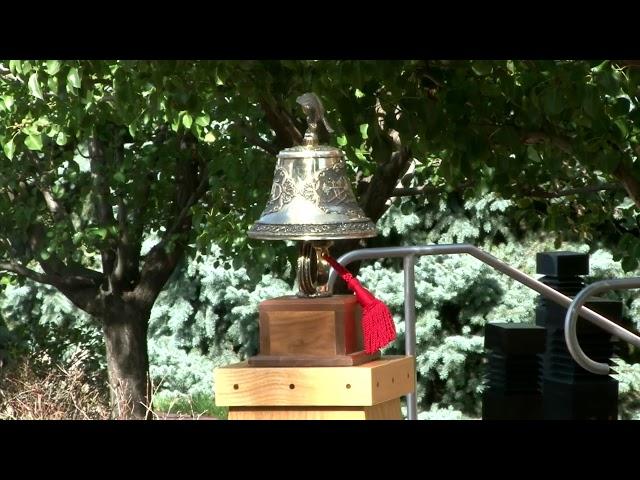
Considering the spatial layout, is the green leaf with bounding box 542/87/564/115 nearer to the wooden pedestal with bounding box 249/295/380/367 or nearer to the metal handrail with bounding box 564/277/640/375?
the metal handrail with bounding box 564/277/640/375

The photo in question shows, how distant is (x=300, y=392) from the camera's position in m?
2.64

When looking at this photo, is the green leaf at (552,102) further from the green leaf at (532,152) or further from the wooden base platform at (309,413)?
the wooden base platform at (309,413)

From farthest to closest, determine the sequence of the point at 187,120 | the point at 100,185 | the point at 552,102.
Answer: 1. the point at 100,185
2. the point at 187,120
3. the point at 552,102

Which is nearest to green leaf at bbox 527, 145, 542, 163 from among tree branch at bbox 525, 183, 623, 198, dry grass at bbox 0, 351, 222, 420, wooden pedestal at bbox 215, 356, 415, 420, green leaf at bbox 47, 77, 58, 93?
tree branch at bbox 525, 183, 623, 198

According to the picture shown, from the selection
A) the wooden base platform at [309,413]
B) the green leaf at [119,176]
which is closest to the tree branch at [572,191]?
the green leaf at [119,176]

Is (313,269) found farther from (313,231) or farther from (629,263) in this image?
(629,263)

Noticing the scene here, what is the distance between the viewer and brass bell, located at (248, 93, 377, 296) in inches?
115

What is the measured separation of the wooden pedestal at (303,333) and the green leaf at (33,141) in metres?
4.38

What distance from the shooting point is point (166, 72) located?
18.3 ft

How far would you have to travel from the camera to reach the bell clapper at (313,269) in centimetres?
289

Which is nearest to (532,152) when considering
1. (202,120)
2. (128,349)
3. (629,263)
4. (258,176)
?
(629,263)

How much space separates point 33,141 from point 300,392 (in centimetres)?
464
